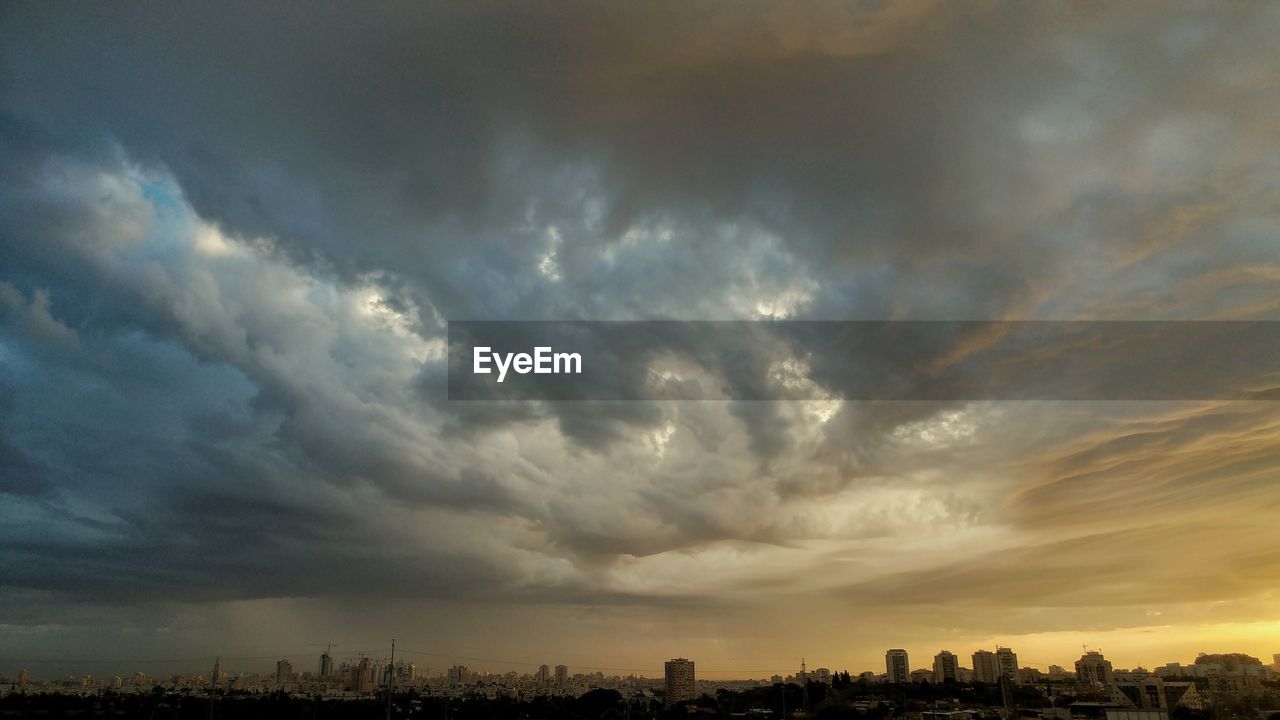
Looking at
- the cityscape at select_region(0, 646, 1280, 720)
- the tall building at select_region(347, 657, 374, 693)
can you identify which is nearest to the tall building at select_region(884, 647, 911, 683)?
the cityscape at select_region(0, 646, 1280, 720)

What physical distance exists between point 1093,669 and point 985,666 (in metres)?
10.9

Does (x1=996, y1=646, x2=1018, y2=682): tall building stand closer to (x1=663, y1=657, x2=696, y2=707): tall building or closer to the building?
the building

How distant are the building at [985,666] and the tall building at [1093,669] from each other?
7.52 m

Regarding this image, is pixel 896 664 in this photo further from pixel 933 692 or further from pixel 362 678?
pixel 362 678

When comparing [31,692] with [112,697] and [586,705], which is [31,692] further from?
[586,705]

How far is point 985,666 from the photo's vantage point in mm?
76438

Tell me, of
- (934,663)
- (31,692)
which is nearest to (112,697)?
(31,692)

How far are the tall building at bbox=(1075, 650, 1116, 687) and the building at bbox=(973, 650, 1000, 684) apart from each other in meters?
7.52

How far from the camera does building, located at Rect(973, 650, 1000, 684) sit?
244 ft

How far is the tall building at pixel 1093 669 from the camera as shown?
66.9 meters

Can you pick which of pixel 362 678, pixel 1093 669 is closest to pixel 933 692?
pixel 1093 669

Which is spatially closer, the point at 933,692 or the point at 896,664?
the point at 933,692

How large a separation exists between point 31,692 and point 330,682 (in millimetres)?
46856

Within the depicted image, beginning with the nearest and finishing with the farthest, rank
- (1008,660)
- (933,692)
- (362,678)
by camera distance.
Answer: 1. (933,692)
2. (1008,660)
3. (362,678)
